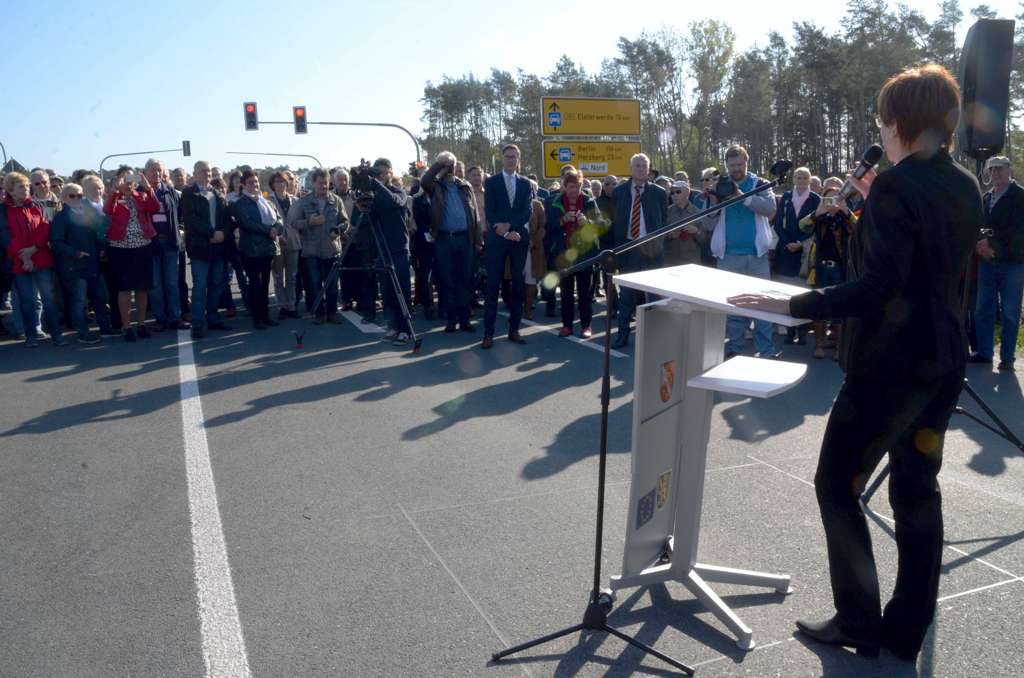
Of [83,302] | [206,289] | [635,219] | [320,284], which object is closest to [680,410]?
[635,219]

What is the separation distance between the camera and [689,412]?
354 centimetres

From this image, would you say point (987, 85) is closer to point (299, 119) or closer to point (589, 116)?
point (589, 116)

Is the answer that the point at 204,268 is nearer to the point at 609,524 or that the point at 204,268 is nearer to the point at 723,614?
the point at 609,524

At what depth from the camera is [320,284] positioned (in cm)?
1258

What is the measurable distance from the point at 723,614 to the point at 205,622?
2.07 m

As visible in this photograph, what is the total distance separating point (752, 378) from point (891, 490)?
27.2 inches

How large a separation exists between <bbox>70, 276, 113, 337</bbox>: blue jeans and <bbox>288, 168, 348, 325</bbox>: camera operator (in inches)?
103

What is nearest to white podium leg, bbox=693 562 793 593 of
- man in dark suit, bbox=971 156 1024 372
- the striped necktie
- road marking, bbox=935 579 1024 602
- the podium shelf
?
road marking, bbox=935 579 1024 602

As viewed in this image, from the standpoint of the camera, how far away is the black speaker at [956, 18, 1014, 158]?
749 centimetres

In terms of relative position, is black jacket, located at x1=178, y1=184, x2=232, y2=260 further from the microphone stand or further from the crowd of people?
the microphone stand

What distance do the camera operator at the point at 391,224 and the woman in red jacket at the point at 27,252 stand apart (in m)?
3.81

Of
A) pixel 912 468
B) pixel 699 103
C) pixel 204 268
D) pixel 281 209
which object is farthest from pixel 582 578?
pixel 699 103

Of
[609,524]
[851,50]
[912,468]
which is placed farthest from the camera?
[851,50]

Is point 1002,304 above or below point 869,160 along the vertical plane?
below
